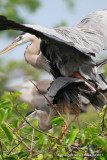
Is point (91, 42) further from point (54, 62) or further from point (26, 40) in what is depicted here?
point (26, 40)

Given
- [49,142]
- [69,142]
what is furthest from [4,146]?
[69,142]

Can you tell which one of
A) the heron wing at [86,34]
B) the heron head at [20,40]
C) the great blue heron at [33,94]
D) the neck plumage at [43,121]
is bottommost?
the great blue heron at [33,94]

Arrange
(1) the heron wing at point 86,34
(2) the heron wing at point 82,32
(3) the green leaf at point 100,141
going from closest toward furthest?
(3) the green leaf at point 100,141 < (2) the heron wing at point 82,32 < (1) the heron wing at point 86,34

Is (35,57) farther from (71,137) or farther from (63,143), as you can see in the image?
(71,137)

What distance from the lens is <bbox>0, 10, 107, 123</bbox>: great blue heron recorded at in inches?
128

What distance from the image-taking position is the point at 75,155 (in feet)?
8.10

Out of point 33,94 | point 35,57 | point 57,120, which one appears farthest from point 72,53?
point 33,94

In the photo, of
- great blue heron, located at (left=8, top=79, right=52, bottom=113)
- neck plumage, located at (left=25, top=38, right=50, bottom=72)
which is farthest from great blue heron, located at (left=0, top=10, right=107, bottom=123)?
great blue heron, located at (left=8, top=79, right=52, bottom=113)

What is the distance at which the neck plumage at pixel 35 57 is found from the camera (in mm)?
3719

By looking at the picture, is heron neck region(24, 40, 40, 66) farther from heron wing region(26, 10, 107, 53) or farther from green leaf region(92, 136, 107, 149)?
green leaf region(92, 136, 107, 149)

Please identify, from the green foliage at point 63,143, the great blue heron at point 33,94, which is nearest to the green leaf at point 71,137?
the green foliage at point 63,143

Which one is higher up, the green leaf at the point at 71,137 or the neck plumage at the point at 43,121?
the green leaf at the point at 71,137

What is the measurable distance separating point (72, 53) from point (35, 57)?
50 centimetres

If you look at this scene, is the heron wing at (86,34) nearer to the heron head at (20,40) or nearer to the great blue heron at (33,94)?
the heron head at (20,40)
